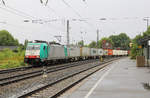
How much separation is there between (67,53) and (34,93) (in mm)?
27800

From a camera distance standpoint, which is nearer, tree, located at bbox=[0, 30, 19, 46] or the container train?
the container train

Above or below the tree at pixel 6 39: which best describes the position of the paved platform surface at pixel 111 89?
below

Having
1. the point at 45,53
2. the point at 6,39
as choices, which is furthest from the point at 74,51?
the point at 6,39

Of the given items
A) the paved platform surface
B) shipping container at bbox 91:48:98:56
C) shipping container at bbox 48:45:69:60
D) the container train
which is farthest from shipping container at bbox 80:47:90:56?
the paved platform surface

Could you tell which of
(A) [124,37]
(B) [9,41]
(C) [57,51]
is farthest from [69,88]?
(A) [124,37]

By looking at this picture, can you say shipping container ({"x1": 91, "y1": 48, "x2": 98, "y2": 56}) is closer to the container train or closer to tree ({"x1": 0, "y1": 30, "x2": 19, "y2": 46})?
the container train

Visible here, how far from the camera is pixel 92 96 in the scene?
348 inches

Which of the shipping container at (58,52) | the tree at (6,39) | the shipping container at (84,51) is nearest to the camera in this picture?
the shipping container at (58,52)

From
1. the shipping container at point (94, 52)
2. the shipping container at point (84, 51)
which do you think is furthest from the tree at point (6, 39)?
the shipping container at point (84, 51)

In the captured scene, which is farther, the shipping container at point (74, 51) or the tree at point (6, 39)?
the tree at point (6, 39)

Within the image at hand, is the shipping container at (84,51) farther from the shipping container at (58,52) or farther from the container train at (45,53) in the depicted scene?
the shipping container at (58,52)

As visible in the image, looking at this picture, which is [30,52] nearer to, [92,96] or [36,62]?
[36,62]

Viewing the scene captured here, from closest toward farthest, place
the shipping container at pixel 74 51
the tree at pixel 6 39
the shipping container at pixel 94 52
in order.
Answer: the shipping container at pixel 74 51 < the shipping container at pixel 94 52 < the tree at pixel 6 39

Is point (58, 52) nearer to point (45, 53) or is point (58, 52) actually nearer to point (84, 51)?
point (45, 53)
